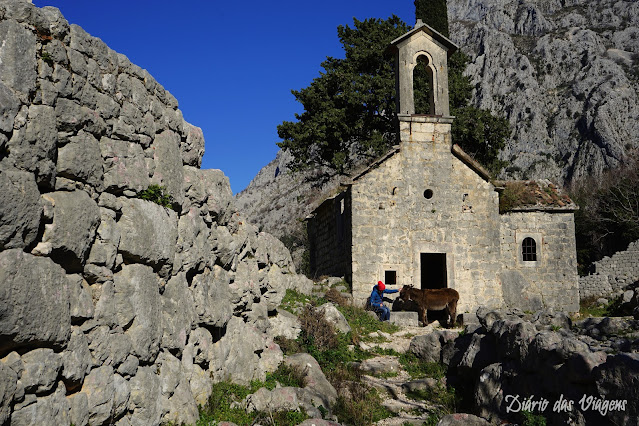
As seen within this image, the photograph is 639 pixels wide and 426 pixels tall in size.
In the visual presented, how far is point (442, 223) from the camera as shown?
1756 centimetres

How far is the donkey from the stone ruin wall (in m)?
12.5

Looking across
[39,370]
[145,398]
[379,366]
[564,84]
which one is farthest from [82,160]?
[564,84]

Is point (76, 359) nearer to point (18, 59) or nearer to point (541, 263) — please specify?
point (18, 59)

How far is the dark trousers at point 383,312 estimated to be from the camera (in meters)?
15.6

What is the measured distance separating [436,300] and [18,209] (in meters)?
13.3

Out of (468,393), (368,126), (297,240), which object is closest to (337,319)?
(468,393)

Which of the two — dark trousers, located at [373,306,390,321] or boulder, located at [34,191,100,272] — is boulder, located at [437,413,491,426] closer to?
boulder, located at [34,191,100,272]

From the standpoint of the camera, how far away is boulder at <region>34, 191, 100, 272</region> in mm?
4641

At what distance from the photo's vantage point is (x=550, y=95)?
7269 centimetres

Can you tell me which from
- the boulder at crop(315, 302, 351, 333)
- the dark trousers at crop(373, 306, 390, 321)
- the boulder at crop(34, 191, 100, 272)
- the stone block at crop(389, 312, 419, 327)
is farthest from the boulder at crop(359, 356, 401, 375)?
the boulder at crop(34, 191, 100, 272)

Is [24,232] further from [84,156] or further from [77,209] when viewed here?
[84,156]

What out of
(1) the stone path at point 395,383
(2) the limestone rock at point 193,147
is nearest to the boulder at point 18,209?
(2) the limestone rock at point 193,147

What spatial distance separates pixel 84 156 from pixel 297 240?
132 ft

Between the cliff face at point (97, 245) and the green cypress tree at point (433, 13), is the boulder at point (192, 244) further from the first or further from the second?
the green cypress tree at point (433, 13)
